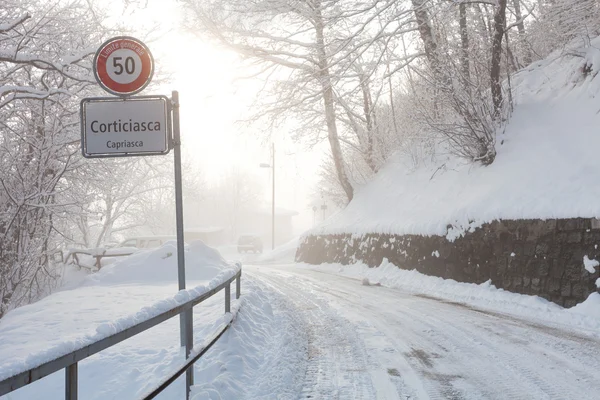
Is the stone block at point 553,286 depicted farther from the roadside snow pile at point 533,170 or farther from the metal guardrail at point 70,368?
the metal guardrail at point 70,368

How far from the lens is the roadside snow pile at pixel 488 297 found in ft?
26.9

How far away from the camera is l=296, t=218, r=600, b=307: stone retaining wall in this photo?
8898 millimetres

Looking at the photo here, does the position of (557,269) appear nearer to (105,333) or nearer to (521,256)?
(521,256)

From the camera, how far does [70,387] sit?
2.27 m

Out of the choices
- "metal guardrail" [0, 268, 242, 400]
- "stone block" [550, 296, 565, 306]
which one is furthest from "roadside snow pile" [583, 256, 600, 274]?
"metal guardrail" [0, 268, 242, 400]

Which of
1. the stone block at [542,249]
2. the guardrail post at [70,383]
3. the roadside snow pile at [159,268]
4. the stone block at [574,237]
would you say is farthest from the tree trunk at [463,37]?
the guardrail post at [70,383]

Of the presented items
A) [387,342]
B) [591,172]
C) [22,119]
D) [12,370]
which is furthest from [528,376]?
[22,119]

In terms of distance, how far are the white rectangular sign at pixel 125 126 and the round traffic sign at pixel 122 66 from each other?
173mm

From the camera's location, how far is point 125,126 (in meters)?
4.80

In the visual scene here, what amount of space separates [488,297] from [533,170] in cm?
334

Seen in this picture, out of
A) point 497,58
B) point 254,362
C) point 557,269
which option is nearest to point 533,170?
point 557,269

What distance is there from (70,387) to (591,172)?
34.1 feet

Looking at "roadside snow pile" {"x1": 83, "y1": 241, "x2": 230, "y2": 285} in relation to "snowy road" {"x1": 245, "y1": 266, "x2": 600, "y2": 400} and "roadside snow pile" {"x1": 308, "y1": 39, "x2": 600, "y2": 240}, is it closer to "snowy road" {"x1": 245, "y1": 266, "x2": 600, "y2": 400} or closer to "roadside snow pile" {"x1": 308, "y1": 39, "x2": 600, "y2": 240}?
"snowy road" {"x1": 245, "y1": 266, "x2": 600, "y2": 400}

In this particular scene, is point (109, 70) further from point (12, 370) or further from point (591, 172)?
point (591, 172)
